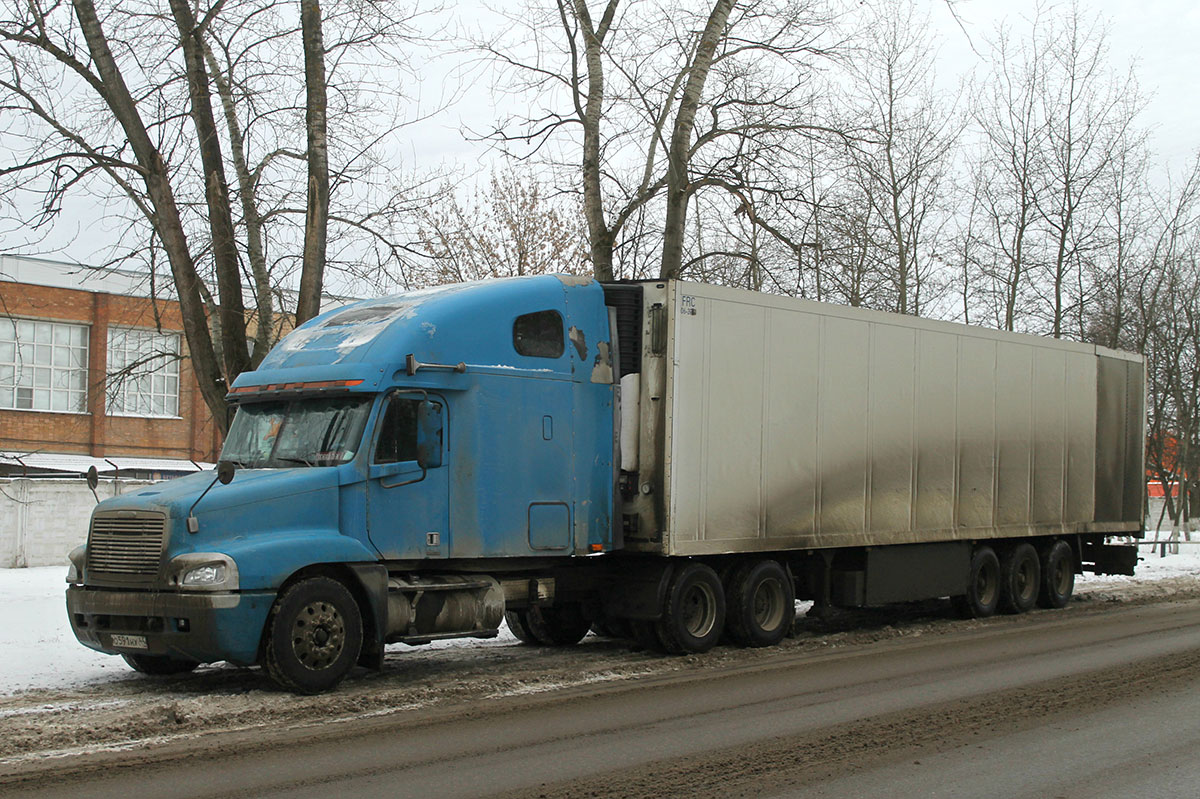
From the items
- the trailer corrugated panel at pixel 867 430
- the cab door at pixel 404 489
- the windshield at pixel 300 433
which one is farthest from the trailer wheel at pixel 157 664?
the trailer corrugated panel at pixel 867 430

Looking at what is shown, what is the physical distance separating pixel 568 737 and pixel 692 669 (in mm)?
3774

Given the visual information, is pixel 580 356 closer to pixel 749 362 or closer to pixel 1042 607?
pixel 749 362

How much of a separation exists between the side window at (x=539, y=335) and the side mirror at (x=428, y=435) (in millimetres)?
1216

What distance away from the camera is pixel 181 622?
31.6ft

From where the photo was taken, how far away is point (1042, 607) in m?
18.7

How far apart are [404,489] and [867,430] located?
621 cm

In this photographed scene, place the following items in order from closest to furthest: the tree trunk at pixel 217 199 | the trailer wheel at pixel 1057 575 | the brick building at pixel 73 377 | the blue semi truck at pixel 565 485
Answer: the blue semi truck at pixel 565 485
the tree trunk at pixel 217 199
the trailer wheel at pixel 1057 575
the brick building at pixel 73 377

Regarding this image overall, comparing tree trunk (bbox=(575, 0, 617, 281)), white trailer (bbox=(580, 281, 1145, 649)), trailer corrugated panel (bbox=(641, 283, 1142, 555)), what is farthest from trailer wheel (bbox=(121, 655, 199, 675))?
tree trunk (bbox=(575, 0, 617, 281))

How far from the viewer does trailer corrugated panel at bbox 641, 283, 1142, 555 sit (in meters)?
12.6

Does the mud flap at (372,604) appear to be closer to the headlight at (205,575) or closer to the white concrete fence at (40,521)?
the headlight at (205,575)

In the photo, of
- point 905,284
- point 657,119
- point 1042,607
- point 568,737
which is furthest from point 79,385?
point 568,737

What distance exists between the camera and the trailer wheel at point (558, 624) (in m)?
13.8

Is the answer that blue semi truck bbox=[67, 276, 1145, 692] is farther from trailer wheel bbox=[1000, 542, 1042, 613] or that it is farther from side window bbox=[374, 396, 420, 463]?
trailer wheel bbox=[1000, 542, 1042, 613]

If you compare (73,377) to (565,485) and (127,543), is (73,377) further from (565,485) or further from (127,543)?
(127,543)
